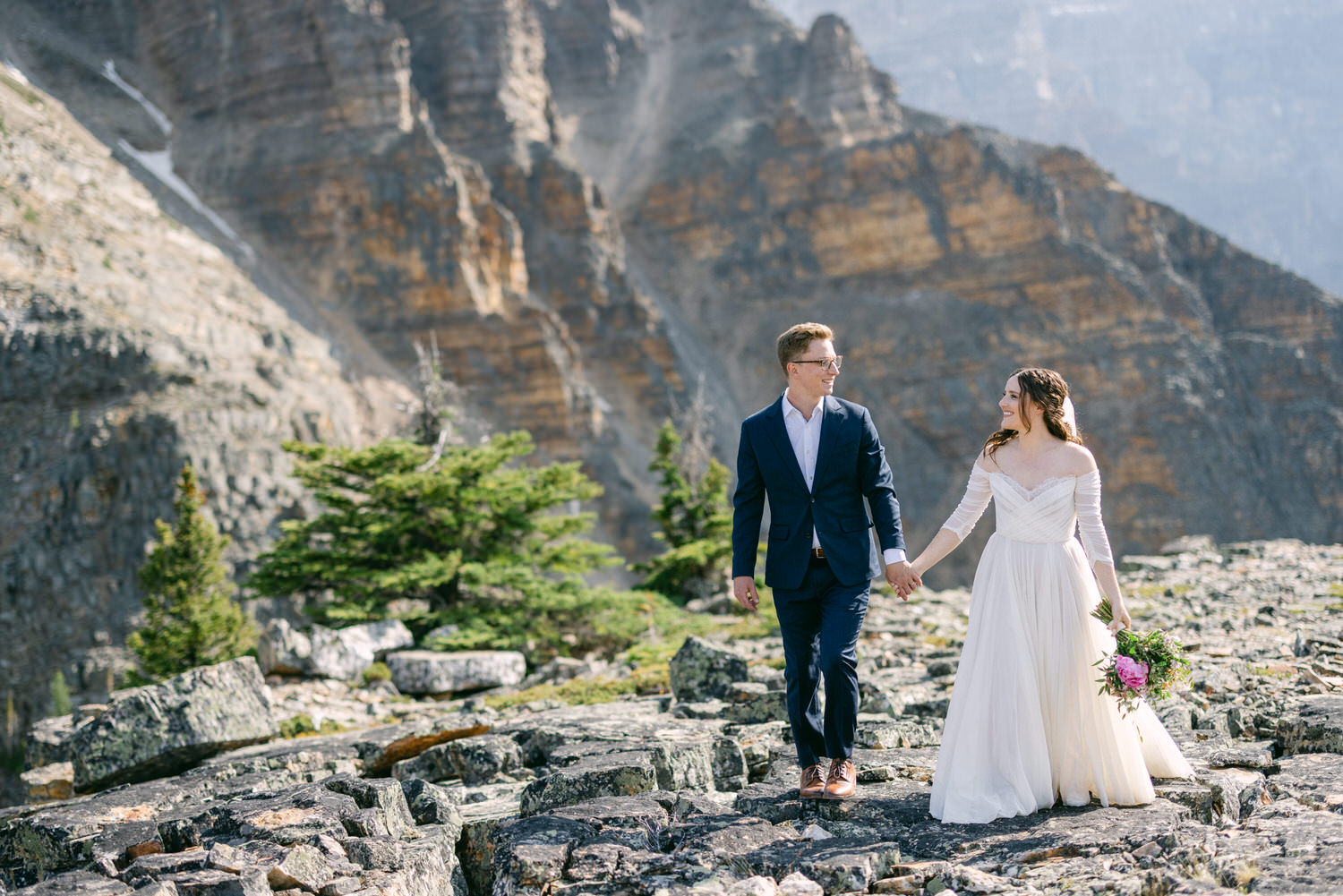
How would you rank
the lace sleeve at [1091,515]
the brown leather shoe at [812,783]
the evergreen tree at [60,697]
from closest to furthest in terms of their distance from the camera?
the lace sleeve at [1091,515] < the brown leather shoe at [812,783] < the evergreen tree at [60,697]

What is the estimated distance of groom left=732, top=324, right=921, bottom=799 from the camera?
199 inches

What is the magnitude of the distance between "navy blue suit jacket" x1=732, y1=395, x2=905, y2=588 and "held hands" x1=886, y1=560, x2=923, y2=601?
0.29ft

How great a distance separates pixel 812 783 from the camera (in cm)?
504

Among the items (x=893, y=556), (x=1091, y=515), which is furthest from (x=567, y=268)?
(x=1091, y=515)

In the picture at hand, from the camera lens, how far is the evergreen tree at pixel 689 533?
62.7ft

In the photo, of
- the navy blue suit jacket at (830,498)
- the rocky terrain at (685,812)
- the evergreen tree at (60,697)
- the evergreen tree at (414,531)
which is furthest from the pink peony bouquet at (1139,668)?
→ the evergreen tree at (60,697)

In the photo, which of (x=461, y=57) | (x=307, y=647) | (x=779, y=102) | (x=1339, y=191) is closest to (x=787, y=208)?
(x=779, y=102)

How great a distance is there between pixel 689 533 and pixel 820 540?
53.0 ft

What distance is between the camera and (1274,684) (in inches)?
290

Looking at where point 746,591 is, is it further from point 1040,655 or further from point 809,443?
point 1040,655

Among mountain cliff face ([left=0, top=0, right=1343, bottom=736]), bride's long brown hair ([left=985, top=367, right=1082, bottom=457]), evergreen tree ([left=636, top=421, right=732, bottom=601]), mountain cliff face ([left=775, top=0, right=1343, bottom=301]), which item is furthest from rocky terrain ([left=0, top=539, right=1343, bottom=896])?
mountain cliff face ([left=775, top=0, right=1343, bottom=301])

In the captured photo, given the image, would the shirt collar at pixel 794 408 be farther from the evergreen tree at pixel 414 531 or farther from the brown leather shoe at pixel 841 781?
the evergreen tree at pixel 414 531

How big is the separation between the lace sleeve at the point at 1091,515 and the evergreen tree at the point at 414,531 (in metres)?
10.2

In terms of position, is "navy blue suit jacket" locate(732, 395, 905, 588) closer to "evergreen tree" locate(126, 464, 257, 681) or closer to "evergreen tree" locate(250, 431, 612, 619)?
"evergreen tree" locate(250, 431, 612, 619)
